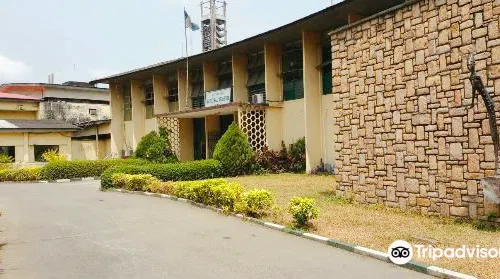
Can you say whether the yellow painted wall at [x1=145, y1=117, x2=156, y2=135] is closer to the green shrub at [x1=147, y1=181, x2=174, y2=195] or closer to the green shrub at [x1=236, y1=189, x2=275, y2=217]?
the green shrub at [x1=147, y1=181, x2=174, y2=195]

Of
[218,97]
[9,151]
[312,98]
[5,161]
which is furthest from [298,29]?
[9,151]

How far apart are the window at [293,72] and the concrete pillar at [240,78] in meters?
3.11

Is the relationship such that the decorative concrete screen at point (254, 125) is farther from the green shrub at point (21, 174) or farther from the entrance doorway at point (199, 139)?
the green shrub at point (21, 174)

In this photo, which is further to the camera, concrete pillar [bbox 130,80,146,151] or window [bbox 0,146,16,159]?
concrete pillar [bbox 130,80,146,151]

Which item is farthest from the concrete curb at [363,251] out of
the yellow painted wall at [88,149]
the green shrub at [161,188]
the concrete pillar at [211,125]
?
the yellow painted wall at [88,149]

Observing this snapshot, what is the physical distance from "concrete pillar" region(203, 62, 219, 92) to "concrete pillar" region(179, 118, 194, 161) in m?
3.04

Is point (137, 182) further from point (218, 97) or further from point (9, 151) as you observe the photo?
point (9, 151)

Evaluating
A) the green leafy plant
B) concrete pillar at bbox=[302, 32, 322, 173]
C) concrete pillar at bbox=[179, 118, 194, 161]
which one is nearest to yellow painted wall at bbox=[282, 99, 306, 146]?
concrete pillar at bbox=[302, 32, 322, 173]

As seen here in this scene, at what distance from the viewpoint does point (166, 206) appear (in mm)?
13078

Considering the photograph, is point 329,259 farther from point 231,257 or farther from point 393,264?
point 231,257

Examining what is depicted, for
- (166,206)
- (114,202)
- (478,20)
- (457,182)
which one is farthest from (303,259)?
(114,202)

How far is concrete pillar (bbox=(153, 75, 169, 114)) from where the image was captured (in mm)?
32062

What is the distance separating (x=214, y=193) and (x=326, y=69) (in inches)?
428

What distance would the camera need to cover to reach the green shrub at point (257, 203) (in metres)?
10.4
